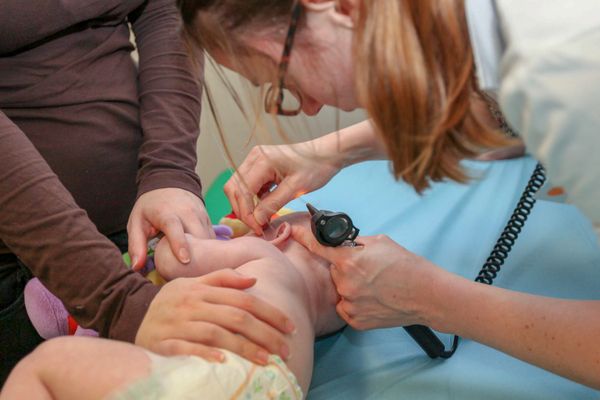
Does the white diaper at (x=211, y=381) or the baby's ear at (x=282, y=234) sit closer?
the white diaper at (x=211, y=381)

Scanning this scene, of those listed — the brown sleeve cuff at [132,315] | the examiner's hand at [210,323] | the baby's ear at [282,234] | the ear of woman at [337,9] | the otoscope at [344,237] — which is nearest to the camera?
the ear of woman at [337,9]

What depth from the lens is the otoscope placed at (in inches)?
40.9

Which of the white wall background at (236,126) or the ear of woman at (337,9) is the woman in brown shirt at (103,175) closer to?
the white wall background at (236,126)

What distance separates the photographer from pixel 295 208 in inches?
60.8

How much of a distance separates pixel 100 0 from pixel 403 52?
89cm

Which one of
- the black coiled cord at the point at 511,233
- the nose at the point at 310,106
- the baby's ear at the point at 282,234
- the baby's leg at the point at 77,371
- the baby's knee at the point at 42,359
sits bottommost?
the black coiled cord at the point at 511,233

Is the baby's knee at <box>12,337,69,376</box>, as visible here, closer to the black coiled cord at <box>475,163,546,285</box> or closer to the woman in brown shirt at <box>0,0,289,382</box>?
the woman in brown shirt at <box>0,0,289,382</box>

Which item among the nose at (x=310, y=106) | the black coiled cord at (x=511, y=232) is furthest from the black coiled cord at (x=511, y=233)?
the nose at (x=310, y=106)

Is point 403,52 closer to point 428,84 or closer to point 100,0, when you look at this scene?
point 428,84

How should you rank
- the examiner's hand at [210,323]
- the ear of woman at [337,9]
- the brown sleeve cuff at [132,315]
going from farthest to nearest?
the brown sleeve cuff at [132,315] → the examiner's hand at [210,323] → the ear of woman at [337,9]

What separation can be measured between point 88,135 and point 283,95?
62cm

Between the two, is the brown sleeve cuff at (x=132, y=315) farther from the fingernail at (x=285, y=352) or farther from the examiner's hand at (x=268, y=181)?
the examiner's hand at (x=268, y=181)

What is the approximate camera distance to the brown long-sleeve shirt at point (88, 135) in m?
0.96

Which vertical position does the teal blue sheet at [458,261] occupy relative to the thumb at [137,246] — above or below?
below
